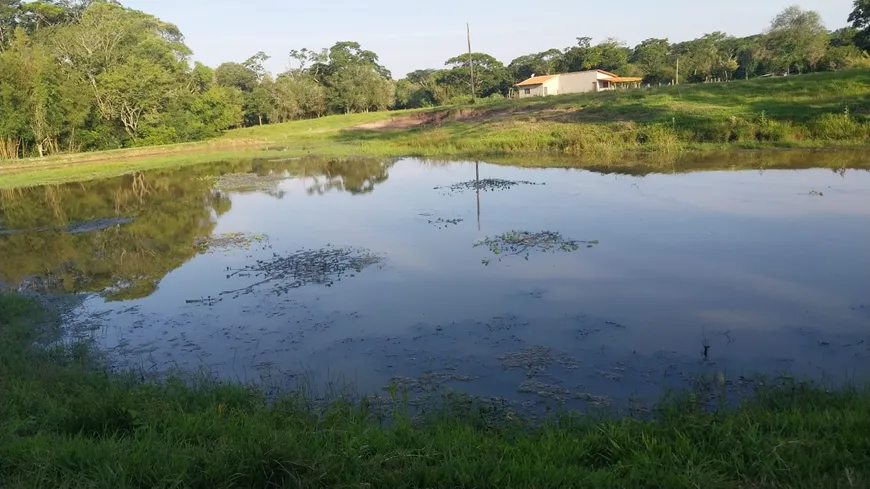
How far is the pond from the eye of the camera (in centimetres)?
590

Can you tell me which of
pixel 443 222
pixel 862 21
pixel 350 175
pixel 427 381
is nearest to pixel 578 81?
pixel 862 21

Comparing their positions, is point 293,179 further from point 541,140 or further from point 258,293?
point 258,293

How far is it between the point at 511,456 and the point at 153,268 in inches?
351

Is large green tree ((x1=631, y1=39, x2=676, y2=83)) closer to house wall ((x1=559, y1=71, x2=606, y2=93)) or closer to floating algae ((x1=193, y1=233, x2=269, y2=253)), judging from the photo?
house wall ((x1=559, y1=71, x2=606, y2=93))

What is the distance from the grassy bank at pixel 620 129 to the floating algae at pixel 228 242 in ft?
45.9

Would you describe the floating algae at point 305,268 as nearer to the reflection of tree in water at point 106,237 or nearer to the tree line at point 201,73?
the reflection of tree in water at point 106,237

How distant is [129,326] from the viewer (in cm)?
767

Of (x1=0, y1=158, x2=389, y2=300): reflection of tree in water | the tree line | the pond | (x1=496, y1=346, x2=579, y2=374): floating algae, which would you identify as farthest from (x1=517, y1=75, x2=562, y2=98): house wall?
(x1=496, y1=346, x2=579, y2=374): floating algae

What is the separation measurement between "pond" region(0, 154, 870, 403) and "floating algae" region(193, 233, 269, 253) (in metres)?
0.08

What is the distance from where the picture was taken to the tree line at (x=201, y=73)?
37.2 m

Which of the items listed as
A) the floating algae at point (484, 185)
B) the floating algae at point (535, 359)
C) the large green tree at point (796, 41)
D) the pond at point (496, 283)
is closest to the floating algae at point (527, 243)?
the pond at point (496, 283)

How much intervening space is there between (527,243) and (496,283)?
87.8 inches

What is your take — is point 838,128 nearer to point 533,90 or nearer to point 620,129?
point 620,129

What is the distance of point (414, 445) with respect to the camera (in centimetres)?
396
